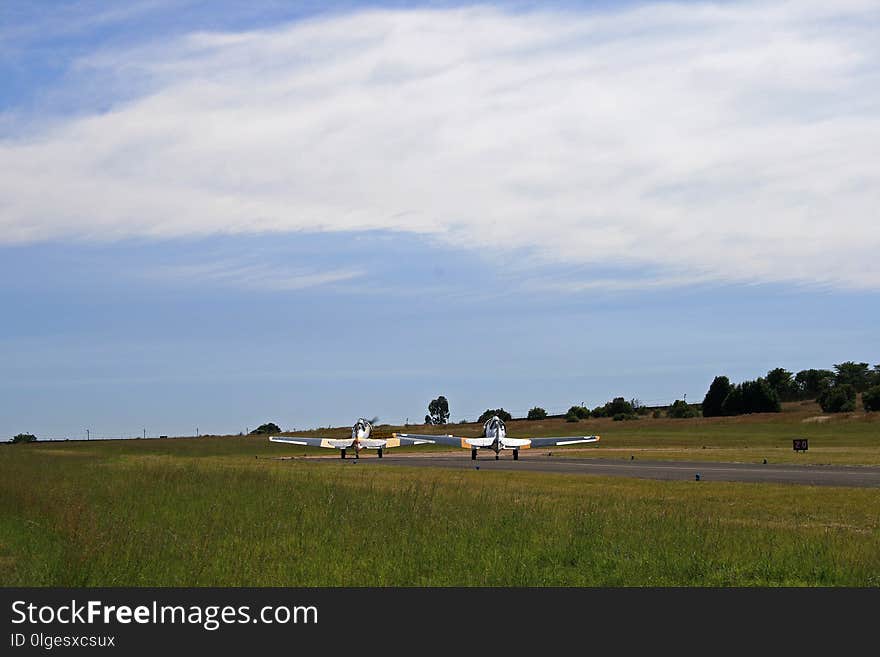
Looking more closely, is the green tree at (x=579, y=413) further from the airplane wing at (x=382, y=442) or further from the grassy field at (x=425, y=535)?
the grassy field at (x=425, y=535)

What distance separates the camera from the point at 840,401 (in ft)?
451

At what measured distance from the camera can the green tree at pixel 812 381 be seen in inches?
7451

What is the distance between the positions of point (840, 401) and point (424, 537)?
13232 centimetres

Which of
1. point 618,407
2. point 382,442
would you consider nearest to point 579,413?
point 618,407

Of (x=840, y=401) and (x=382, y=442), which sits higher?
(x=840, y=401)

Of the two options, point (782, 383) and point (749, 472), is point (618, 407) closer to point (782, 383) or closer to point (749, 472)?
point (782, 383)

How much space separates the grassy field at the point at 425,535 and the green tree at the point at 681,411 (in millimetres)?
128086

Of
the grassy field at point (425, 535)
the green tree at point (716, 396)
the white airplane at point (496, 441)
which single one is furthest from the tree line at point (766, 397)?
the grassy field at point (425, 535)

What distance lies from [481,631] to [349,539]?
23.9 feet

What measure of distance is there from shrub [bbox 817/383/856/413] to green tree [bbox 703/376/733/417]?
970 inches

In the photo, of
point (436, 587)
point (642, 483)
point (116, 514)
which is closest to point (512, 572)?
point (436, 587)

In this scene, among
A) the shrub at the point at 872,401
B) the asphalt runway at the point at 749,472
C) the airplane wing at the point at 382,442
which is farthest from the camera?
the shrub at the point at 872,401

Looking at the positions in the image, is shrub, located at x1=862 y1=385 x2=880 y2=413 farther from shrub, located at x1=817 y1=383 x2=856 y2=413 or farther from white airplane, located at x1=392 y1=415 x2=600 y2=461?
white airplane, located at x1=392 y1=415 x2=600 y2=461

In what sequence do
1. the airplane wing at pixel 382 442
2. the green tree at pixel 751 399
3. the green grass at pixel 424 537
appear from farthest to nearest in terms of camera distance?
the green tree at pixel 751 399, the airplane wing at pixel 382 442, the green grass at pixel 424 537
